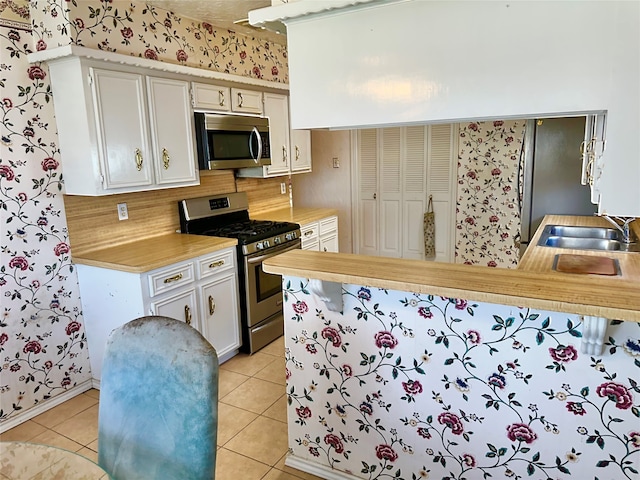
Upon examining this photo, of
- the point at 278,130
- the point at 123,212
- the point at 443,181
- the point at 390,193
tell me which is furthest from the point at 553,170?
the point at 123,212

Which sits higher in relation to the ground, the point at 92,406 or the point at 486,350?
the point at 486,350

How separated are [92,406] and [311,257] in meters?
1.84

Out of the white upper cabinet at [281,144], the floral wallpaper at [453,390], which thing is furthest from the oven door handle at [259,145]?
the floral wallpaper at [453,390]

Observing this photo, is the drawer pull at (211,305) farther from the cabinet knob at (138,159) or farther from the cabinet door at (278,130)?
the cabinet door at (278,130)

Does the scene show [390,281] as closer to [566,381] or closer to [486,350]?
[486,350]

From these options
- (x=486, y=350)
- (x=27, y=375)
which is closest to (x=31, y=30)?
(x=27, y=375)

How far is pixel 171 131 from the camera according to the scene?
299 cm

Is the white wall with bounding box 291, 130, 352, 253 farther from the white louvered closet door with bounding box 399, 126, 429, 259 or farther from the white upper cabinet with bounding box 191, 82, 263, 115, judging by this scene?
the white upper cabinet with bounding box 191, 82, 263, 115

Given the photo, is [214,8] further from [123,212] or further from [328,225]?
[328,225]

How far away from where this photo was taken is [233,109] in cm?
348

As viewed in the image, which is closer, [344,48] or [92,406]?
[344,48]

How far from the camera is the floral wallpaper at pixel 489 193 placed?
14.7 feet

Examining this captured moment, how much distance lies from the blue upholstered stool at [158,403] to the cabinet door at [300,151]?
301 cm

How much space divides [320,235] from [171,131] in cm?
174
